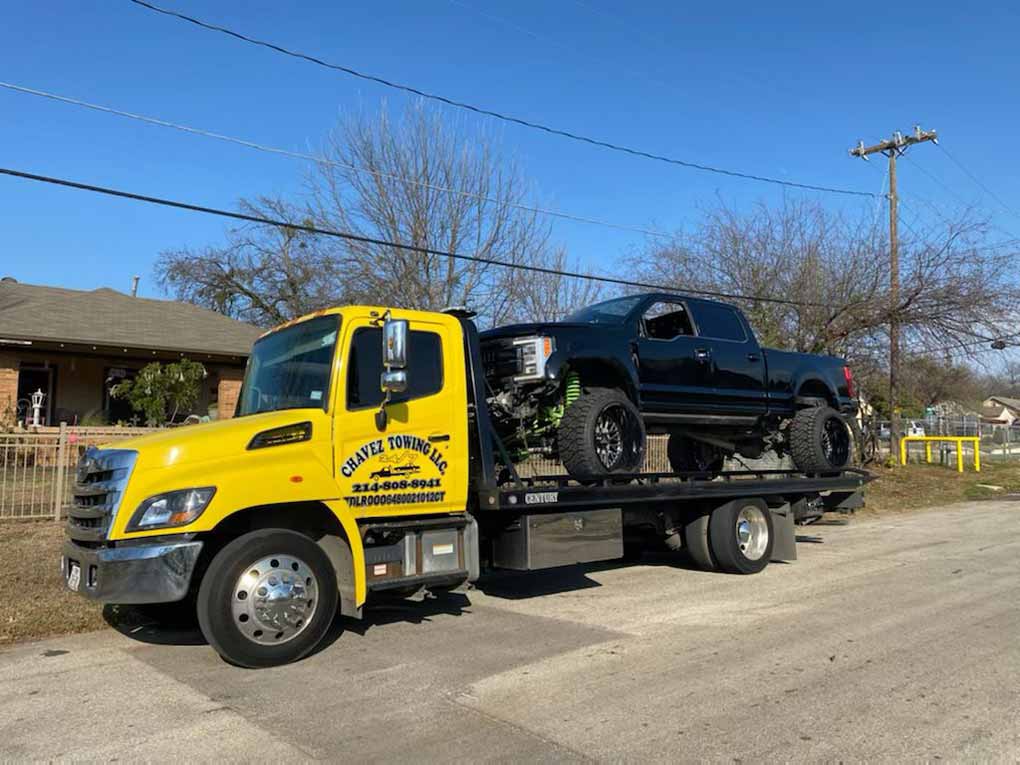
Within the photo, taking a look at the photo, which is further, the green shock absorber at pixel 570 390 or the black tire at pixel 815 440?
the black tire at pixel 815 440

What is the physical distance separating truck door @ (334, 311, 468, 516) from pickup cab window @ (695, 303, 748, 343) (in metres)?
3.59

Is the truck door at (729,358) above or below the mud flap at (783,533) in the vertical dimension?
above

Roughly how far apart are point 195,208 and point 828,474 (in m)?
9.00

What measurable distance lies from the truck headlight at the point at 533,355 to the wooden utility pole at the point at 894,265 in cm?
1820

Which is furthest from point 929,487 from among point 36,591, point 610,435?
point 36,591

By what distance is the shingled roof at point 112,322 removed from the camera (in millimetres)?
19281

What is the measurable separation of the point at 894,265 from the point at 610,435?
60.2 ft

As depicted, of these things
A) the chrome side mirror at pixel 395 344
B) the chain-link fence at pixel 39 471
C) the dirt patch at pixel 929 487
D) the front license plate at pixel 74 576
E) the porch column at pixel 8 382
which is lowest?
the dirt patch at pixel 929 487

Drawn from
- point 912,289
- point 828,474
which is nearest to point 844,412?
point 828,474

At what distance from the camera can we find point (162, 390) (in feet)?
61.5

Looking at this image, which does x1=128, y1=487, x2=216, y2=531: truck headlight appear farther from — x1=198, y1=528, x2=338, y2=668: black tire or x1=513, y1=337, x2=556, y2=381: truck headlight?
x1=513, y1=337, x2=556, y2=381: truck headlight

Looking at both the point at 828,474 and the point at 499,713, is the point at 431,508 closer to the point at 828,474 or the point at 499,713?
the point at 499,713

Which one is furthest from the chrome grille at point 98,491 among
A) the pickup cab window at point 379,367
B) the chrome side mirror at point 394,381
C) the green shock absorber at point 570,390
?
the green shock absorber at point 570,390

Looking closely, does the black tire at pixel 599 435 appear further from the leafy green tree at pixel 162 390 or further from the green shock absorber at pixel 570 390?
the leafy green tree at pixel 162 390
